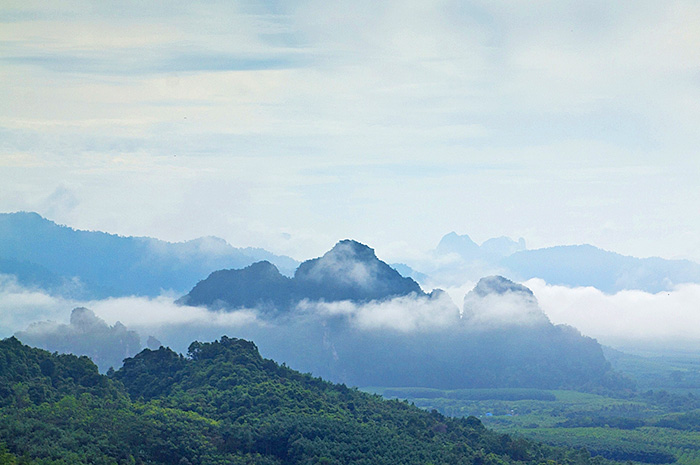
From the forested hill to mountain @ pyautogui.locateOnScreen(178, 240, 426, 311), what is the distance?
61.5m

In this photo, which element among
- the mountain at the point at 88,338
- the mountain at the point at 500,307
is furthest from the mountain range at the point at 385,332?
the mountain at the point at 88,338

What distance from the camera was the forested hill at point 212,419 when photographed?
1235 inches

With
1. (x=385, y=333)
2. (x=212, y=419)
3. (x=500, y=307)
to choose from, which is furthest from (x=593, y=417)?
(x=212, y=419)

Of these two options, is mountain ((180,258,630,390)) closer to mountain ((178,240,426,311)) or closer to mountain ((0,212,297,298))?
mountain ((178,240,426,311))

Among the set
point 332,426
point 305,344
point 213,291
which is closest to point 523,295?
point 305,344

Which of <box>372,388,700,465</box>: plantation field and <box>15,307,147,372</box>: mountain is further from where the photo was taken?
<box>15,307,147,372</box>: mountain

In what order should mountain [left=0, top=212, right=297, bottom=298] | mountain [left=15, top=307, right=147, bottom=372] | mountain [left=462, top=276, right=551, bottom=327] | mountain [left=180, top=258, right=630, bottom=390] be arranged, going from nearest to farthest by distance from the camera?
mountain [left=15, top=307, right=147, bottom=372] < mountain [left=180, top=258, right=630, bottom=390] < mountain [left=462, top=276, right=551, bottom=327] < mountain [left=0, top=212, right=297, bottom=298]

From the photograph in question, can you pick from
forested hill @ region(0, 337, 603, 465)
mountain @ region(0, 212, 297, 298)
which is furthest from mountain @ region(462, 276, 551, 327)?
forested hill @ region(0, 337, 603, 465)

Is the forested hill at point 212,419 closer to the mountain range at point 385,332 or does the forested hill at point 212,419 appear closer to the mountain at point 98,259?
the mountain range at point 385,332

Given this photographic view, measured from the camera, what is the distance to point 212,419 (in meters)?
38.2

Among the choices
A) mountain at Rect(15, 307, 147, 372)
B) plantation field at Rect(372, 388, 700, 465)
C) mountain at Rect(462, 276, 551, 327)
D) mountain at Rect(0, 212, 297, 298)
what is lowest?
plantation field at Rect(372, 388, 700, 465)

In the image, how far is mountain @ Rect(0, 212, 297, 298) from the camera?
132 metres

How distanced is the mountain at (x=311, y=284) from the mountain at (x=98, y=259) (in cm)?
3067

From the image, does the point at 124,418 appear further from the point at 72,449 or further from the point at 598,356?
the point at 598,356
